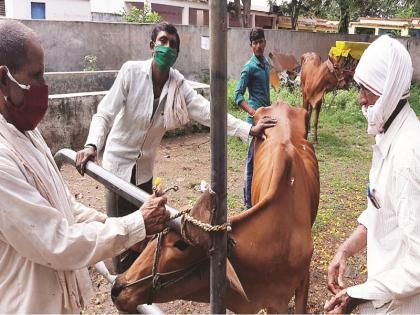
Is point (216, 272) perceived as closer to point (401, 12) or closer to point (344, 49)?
point (344, 49)

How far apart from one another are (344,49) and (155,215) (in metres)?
12.8

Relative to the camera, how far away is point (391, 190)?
1.79 meters

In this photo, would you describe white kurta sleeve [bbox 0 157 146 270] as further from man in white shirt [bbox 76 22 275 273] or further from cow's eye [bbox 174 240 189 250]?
man in white shirt [bbox 76 22 275 273]

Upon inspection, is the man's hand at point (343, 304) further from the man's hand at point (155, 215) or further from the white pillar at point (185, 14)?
the white pillar at point (185, 14)

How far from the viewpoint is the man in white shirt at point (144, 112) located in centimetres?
319

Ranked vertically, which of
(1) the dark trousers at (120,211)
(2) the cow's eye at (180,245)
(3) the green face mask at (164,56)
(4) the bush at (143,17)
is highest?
(4) the bush at (143,17)

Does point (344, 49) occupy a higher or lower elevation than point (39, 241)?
higher

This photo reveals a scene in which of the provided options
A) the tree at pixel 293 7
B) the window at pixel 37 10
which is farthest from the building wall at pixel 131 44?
the window at pixel 37 10

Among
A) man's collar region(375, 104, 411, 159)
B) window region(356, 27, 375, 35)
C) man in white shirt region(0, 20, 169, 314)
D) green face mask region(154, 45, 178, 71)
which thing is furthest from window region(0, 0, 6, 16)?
man's collar region(375, 104, 411, 159)

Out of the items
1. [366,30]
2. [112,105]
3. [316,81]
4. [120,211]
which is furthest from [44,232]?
[366,30]

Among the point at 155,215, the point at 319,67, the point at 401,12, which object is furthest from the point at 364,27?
the point at 155,215

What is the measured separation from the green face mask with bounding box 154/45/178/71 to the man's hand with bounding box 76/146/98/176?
0.83 m

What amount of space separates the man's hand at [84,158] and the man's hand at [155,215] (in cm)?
100

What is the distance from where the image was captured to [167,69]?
10.8 ft
